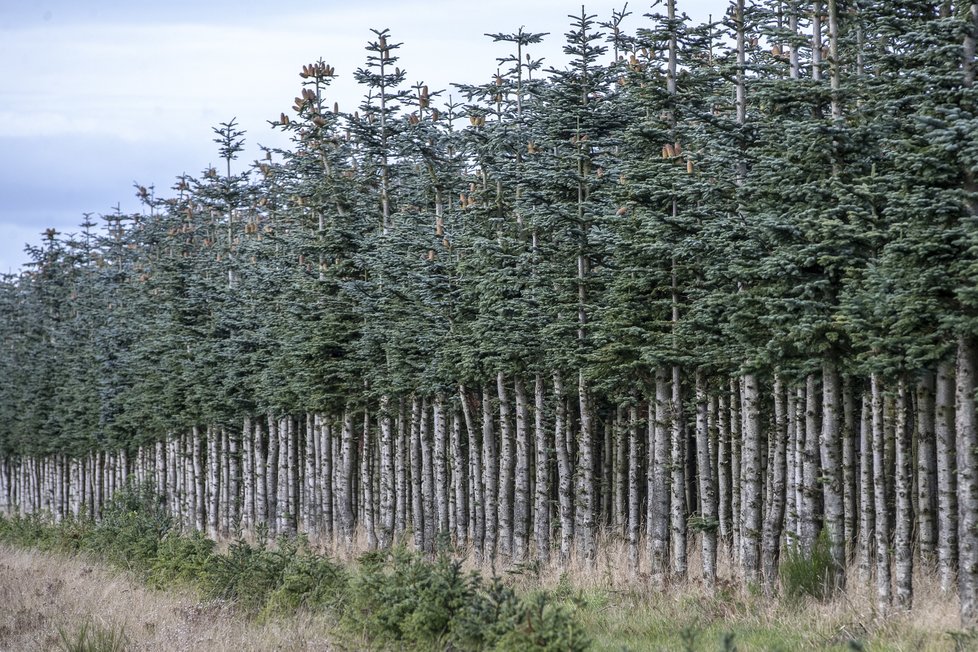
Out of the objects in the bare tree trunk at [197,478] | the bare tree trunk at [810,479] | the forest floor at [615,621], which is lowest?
the bare tree trunk at [197,478]

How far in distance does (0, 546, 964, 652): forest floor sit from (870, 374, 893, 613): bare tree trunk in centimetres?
29

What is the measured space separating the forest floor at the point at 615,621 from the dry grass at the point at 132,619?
0.03m

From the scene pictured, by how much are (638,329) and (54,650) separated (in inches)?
438

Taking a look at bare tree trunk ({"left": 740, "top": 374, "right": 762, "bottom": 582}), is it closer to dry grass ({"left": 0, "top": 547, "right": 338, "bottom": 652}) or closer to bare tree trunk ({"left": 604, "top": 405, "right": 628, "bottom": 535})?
bare tree trunk ({"left": 604, "top": 405, "right": 628, "bottom": 535})

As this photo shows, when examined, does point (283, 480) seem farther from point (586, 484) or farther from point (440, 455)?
point (586, 484)

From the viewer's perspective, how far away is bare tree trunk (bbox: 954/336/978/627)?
45.9 feet

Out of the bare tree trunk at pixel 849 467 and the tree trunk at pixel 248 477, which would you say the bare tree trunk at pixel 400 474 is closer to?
the tree trunk at pixel 248 477

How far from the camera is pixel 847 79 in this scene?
16.7m

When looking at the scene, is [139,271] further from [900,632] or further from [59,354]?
[900,632]

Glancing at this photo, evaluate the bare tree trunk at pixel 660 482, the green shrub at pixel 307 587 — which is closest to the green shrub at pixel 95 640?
the green shrub at pixel 307 587

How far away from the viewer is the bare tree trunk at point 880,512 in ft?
49.5

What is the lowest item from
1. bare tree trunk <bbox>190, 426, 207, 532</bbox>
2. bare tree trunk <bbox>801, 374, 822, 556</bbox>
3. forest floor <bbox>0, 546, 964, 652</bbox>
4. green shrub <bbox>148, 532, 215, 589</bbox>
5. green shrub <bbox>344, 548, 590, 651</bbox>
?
bare tree trunk <bbox>190, 426, 207, 532</bbox>

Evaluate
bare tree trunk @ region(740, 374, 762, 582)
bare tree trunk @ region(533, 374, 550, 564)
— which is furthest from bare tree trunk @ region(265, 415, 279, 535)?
bare tree trunk @ region(740, 374, 762, 582)

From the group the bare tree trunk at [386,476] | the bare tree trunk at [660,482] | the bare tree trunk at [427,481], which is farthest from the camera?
the bare tree trunk at [386,476]
